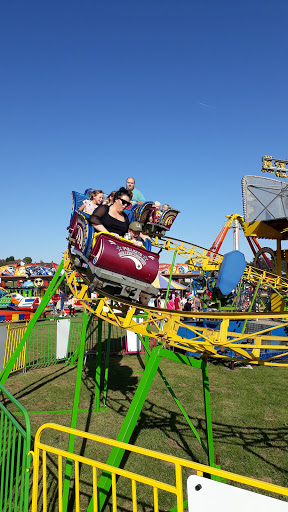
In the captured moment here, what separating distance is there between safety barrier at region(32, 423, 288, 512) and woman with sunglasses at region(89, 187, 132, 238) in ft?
7.95

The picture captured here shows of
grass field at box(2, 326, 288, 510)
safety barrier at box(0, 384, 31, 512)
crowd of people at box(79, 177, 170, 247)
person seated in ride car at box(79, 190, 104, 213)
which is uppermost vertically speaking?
person seated in ride car at box(79, 190, 104, 213)

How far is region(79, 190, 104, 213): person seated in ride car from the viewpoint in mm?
5202

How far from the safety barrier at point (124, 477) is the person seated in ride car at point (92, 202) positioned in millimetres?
2958

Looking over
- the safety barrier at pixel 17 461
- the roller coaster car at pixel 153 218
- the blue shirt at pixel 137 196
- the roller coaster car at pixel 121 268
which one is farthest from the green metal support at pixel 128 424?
the blue shirt at pixel 137 196

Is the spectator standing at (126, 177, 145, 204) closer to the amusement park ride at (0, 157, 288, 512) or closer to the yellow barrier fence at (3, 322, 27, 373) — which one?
the amusement park ride at (0, 157, 288, 512)

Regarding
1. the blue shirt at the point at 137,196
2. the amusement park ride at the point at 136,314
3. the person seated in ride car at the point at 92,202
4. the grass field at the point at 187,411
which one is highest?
the blue shirt at the point at 137,196

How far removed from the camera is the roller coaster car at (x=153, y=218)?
16.1 feet

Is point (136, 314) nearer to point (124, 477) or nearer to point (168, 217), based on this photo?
point (124, 477)

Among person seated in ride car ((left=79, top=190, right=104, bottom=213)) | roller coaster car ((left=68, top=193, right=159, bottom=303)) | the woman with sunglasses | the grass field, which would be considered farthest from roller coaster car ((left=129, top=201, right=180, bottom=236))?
the grass field

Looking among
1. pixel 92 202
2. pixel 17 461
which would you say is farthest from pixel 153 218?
pixel 17 461

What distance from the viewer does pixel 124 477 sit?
4.16 meters

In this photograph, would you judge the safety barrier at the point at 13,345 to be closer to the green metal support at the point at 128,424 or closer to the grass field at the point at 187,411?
the grass field at the point at 187,411

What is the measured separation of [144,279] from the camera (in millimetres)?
3812

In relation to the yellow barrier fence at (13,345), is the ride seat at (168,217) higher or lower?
higher
